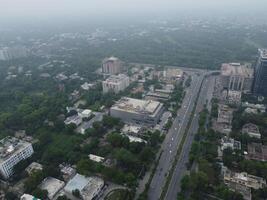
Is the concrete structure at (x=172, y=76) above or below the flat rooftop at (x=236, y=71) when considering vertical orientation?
below

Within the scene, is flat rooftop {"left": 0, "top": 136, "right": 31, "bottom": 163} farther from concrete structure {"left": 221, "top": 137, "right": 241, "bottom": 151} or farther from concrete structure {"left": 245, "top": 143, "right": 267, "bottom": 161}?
concrete structure {"left": 245, "top": 143, "right": 267, "bottom": 161}

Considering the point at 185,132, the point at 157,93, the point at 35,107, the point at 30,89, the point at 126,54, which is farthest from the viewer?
the point at 126,54

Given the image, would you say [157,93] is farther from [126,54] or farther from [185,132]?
[126,54]

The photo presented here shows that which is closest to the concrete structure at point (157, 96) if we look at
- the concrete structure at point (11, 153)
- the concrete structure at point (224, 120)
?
the concrete structure at point (224, 120)

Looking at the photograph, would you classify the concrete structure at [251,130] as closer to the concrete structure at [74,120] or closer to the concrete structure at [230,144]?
the concrete structure at [230,144]

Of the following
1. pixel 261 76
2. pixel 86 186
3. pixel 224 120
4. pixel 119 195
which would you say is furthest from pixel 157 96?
pixel 86 186

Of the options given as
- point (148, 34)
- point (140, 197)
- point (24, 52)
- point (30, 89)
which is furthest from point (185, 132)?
point (148, 34)
